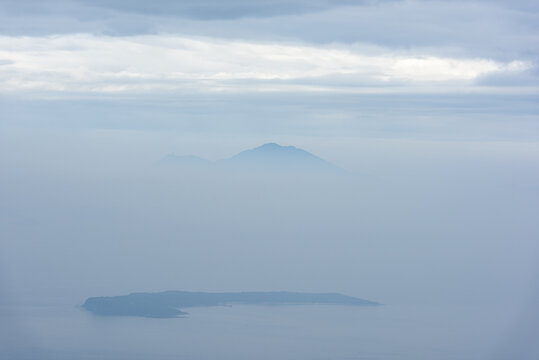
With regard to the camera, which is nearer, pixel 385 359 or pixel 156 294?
pixel 385 359

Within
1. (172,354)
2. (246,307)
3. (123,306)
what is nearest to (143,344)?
(172,354)

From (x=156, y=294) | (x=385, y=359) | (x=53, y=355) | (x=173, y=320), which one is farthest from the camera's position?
(x=156, y=294)

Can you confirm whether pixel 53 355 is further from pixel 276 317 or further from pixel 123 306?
pixel 276 317

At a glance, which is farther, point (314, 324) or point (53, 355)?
point (314, 324)

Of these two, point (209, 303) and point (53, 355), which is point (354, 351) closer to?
point (209, 303)

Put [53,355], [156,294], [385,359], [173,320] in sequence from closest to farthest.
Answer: [53,355]
[385,359]
[173,320]
[156,294]

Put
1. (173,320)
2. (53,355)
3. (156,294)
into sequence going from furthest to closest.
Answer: (156,294) → (173,320) → (53,355)

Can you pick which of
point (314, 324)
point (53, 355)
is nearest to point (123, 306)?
point (53, 355)
